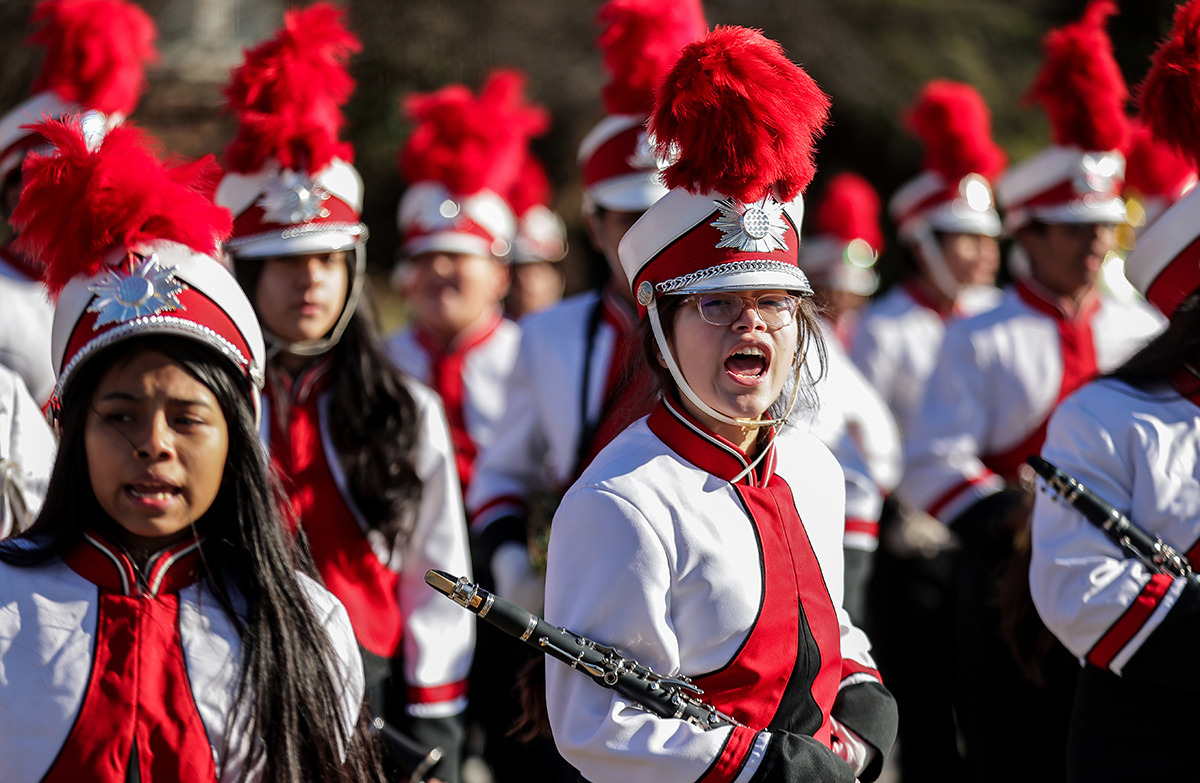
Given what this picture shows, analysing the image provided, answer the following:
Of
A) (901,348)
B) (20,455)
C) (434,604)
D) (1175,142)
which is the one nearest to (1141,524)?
(1175,142)

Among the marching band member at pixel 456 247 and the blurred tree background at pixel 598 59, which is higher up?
the blurred tree background at pixel 598 59

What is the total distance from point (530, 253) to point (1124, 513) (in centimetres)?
559

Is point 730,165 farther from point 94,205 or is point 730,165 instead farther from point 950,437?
point 950,437

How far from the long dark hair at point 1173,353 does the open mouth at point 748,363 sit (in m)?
1.20

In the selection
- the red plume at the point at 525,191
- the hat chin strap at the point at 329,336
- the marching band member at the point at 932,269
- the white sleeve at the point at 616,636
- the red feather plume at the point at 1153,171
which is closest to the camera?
the white sleeve at the point at 616,636

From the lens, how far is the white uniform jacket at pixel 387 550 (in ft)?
11.7

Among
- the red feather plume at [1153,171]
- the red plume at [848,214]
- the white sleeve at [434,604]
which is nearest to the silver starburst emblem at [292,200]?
the white sleeve at [434,604]

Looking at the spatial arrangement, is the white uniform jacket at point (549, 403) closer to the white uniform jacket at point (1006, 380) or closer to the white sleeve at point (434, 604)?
the white sleeve at point (434, 604)

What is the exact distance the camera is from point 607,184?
4297mm

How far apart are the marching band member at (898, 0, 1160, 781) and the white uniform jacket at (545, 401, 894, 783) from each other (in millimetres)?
2474

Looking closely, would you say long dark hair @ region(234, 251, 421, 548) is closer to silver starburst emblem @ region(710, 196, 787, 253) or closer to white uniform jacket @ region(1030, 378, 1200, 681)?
silver starburst emblem @ region(710, 196, 787, 253)

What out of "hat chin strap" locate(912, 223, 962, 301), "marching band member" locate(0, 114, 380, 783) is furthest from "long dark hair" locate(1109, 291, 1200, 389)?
"hat chin strap" locate(912, 223, 962, 301)

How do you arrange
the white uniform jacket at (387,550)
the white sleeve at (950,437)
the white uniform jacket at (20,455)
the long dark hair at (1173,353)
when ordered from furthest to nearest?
the white sleeve at (950,437) < the white uniform jacket at (387,550) < the white uniform jacket at (20,455) < the long dark hair at (1173,353)

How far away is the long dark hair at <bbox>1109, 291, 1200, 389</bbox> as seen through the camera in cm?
321
